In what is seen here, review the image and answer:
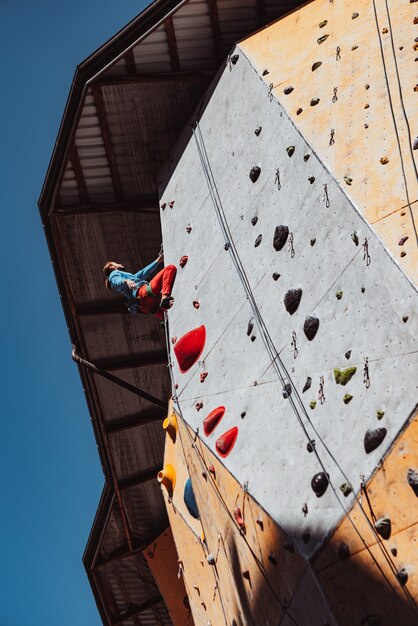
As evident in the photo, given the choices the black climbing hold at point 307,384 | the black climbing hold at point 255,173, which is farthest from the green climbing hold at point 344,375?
the black climbing hold at point 255,173

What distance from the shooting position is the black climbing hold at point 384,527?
6336mm

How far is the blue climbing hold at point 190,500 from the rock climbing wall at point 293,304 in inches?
39.5

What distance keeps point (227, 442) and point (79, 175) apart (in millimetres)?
5336

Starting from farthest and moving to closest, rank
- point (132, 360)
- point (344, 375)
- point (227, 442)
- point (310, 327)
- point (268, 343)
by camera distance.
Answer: point (132, 360), point (227, 442), point (268, 343), point (310, 327), point (344, 375)

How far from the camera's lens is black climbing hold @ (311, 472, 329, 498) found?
6965mm

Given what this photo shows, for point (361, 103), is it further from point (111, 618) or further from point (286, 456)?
point (111, 618)

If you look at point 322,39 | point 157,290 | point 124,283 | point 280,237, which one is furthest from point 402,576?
point 322,39

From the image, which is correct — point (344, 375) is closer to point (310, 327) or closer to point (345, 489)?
point (310, 327)

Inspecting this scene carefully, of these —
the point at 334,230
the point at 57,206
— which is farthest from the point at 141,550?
the point at 334,230

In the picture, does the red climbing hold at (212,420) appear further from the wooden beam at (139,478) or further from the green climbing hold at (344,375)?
the wooden beam at (139,478)

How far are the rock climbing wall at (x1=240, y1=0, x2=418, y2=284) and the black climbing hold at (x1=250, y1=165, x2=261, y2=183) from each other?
0.74 metres

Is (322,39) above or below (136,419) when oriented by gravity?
above

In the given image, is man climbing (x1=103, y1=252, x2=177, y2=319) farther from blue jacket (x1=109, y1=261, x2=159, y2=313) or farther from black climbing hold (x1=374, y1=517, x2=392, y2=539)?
black climbing hold (x1=374, y1=517, x2=392, y2=539)

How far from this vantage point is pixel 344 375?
7141mm
